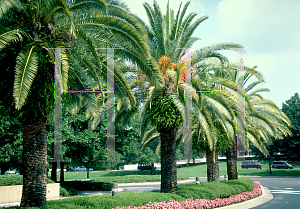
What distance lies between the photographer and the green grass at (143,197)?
8453mm

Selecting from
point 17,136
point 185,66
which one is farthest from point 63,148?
point 185,66

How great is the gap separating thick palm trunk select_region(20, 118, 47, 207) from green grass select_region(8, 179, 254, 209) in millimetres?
500

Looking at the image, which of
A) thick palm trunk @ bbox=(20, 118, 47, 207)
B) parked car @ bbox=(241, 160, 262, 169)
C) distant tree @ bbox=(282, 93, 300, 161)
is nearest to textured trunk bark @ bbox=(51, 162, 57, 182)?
thick palm trunk @ bbox=(20, 118, 47, 207)

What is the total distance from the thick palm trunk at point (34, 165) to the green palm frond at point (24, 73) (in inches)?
60.4

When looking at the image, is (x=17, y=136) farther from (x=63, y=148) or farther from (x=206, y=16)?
(x=206, y=16)

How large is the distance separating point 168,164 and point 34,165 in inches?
229

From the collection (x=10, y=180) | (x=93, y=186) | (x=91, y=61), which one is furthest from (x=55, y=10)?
(x=93, y=186)

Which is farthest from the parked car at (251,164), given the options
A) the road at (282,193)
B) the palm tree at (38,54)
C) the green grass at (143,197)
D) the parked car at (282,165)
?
the palm tree at (38,54)

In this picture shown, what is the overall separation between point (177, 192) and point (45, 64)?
790 cm

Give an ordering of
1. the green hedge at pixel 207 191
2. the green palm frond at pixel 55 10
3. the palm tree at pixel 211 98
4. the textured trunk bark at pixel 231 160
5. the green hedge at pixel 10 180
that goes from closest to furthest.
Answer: the green palm frond at pixel 55 10
the palm tree at pixel 211 98
the green hedge at pixel 207 191
the green hedge at pixel 10 180
the textured trunk bark at pixel 231 160

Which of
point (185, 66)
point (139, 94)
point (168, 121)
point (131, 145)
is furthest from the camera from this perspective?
point (131, 145)

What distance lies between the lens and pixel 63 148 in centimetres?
1800

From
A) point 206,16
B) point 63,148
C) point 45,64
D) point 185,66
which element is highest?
point 206,16

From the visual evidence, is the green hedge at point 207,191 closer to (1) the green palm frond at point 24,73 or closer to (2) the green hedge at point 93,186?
(1) the green palm frond at point 24,73
